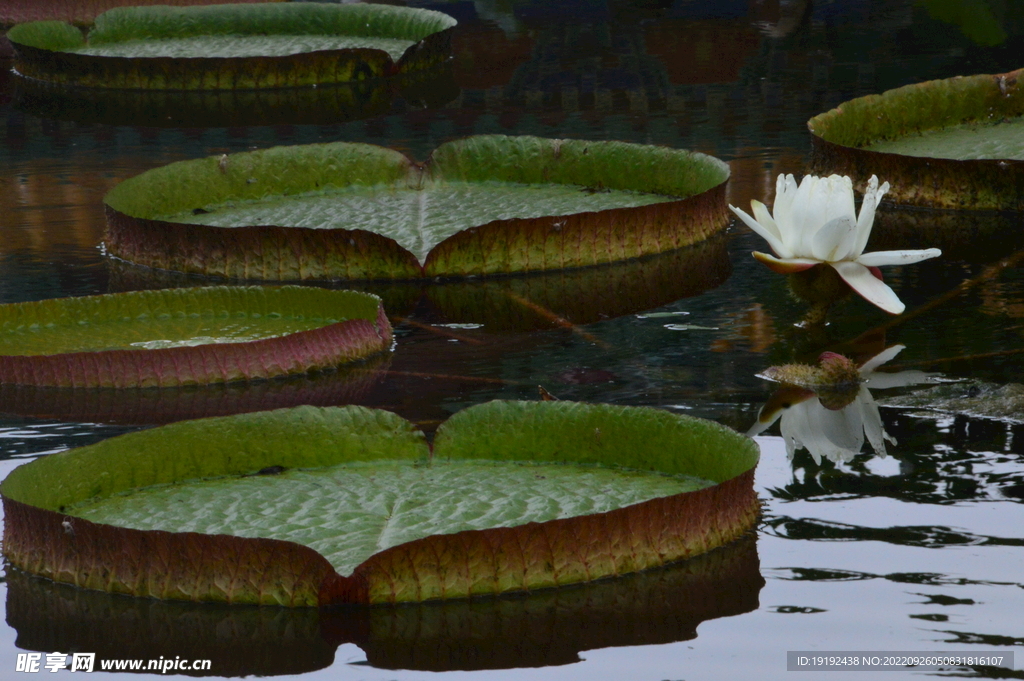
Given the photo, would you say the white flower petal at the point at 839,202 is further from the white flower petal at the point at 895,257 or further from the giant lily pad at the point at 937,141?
the giant lily pad at the point at 937,141

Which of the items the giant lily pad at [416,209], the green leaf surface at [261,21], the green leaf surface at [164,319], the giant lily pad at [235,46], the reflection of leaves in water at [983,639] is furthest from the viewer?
the green leaf surface at [261,21]

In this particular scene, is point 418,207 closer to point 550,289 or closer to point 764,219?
point 550,289

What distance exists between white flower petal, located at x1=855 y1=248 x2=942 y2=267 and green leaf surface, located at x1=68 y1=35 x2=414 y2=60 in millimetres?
4704

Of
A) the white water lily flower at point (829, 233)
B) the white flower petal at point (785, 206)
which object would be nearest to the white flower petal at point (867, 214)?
the white water lily flower at point (829, 233)

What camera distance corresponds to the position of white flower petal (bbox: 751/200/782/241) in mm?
3006

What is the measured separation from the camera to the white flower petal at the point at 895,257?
2.91m

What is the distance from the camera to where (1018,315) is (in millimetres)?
3301

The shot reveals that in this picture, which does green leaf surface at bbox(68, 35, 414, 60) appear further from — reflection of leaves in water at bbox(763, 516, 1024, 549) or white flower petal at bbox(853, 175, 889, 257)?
reflection of leaves in water at bbox(763, 516, 1024, 549)

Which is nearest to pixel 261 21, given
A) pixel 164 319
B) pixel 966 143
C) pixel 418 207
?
pixel 418 207

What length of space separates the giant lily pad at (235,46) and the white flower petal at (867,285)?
168 inches

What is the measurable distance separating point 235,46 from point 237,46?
0.01m

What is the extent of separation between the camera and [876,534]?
7.24 ft

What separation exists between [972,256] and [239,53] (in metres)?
4.49

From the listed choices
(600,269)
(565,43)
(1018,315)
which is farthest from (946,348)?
(565,43)
